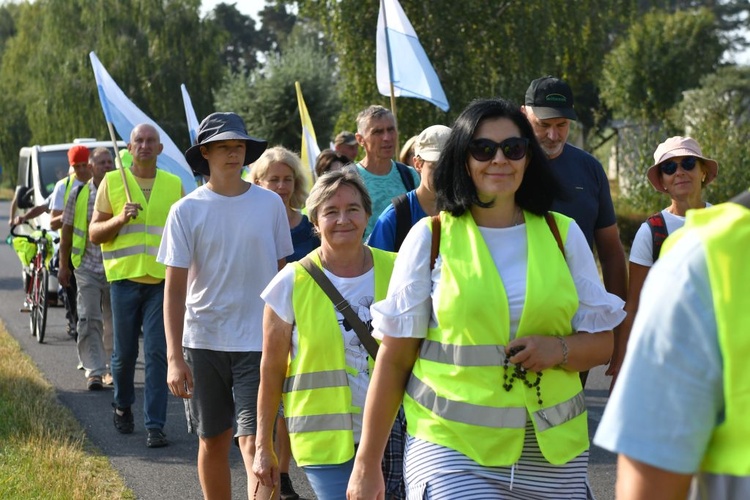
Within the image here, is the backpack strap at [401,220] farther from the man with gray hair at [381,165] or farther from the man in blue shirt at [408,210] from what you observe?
the man with gray hair at [381,165]

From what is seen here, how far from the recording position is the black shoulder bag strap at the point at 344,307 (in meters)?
4.38

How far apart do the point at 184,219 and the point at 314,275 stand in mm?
1323

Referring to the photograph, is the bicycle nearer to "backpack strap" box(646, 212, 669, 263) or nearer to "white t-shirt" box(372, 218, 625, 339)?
"backpack strap" box(646, 212, 669, 263)

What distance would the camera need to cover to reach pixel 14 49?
1845 inches

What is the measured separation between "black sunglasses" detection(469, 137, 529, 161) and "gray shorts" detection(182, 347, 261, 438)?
2.33m

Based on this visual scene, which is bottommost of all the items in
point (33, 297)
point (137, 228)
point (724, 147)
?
point (33, 297)

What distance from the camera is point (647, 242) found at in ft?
18.1

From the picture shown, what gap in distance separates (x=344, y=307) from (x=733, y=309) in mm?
2652

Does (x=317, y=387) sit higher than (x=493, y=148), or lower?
lower

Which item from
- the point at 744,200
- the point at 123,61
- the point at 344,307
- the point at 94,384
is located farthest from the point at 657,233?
the point at 123,61

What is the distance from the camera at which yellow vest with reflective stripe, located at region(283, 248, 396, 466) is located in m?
4.32

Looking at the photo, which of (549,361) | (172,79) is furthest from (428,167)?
(172,79)

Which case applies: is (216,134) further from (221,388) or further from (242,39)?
(242,39)

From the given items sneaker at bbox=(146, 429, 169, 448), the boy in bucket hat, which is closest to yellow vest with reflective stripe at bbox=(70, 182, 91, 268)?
sneaker at bbox=(146, 429, 169, 448)
